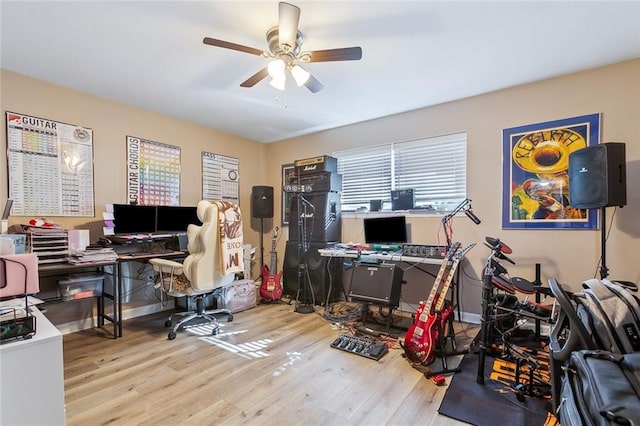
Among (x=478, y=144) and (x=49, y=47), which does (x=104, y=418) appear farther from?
(x=478, y=144)

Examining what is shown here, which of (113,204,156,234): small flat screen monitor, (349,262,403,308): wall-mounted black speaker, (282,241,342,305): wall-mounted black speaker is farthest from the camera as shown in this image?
(282,241,342,305): wall-mounted black speaker

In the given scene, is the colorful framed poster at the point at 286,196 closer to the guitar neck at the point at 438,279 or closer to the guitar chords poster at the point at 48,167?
the guitar chords poster at the point at 48,167

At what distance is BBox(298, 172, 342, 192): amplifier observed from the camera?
382 centimetres

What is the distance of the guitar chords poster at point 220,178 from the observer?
4152 mm

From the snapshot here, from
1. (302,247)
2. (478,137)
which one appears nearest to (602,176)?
(478,137)

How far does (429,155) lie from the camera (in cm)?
349

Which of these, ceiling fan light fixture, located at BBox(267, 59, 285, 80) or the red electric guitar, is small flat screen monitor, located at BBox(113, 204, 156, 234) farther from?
the red electric guitar

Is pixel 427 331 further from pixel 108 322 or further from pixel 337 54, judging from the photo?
pixel 108 322

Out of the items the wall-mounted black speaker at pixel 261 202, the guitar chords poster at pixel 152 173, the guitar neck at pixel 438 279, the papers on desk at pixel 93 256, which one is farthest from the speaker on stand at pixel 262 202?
the guitar neck at pixel 438 279

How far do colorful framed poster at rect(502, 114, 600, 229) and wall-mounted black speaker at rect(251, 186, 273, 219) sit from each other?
3.12 metres

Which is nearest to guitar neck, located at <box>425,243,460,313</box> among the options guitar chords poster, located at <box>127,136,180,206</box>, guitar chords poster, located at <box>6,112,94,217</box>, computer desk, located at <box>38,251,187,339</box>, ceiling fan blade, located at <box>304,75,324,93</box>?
ceiling fan blade, located at <box>304,75,324,93</box>

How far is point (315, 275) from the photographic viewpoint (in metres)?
3.78

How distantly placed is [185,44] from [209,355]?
2510mm

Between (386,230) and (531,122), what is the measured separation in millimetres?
1806
